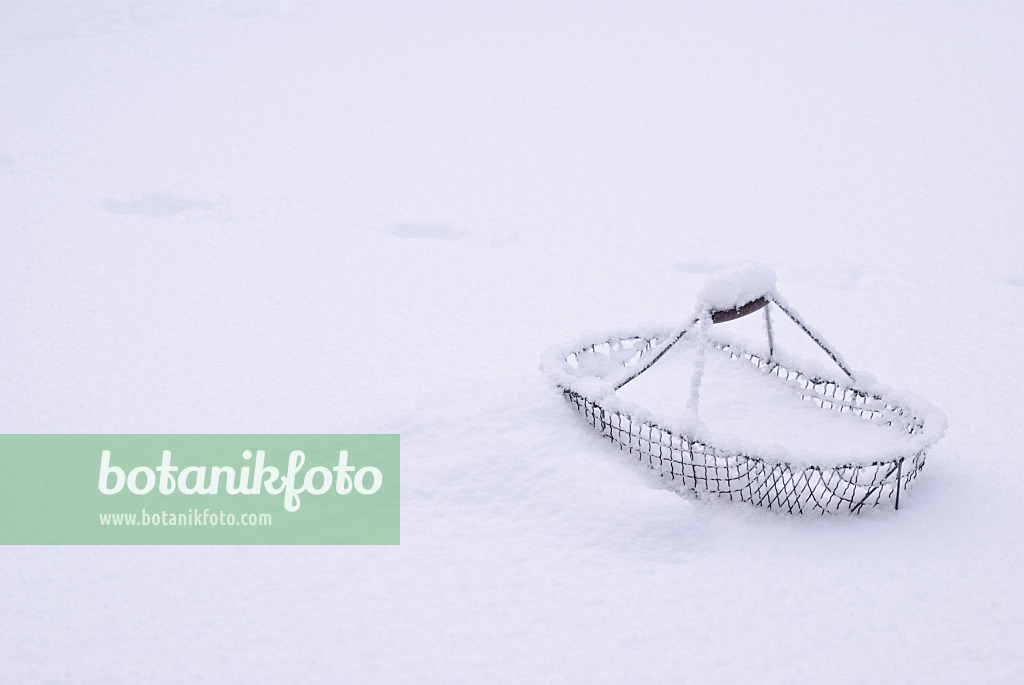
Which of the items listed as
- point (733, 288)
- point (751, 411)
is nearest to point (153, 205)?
point (751, 411)

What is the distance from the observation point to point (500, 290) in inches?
233

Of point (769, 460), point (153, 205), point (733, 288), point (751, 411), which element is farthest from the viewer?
point (153, 205)

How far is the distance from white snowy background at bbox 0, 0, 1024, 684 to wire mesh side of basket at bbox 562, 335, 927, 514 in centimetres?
9

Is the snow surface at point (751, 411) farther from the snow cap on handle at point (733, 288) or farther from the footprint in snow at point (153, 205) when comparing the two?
the footprint in snow at point (153, 205)

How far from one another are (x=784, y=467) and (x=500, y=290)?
3.08m

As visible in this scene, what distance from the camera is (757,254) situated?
6.44 metres

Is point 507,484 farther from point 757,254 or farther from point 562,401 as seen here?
point 757,254

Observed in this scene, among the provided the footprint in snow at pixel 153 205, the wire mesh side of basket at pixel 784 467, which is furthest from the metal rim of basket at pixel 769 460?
the footprint in snow at pixel 153 205

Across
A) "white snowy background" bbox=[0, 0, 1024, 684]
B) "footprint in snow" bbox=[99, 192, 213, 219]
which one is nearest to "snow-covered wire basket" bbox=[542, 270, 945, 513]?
"white snowy background" bbox=[0, 0, 1024, 684]

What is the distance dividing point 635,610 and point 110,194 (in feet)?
21.9

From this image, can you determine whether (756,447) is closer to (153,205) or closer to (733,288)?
(733,288)

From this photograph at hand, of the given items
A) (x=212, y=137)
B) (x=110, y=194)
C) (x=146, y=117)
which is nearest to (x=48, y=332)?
(x=110, y=194)

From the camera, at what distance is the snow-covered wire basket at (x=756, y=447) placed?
3141 mm

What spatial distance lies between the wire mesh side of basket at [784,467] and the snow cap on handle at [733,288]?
0.49 meters
